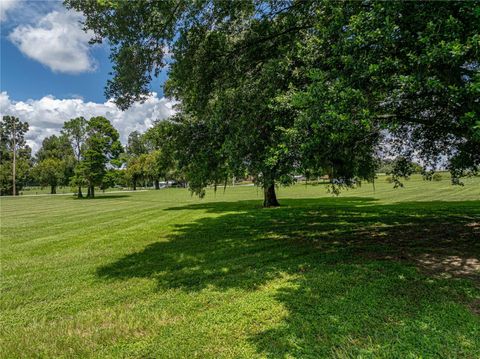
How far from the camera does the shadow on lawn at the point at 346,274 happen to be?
3.80 metres

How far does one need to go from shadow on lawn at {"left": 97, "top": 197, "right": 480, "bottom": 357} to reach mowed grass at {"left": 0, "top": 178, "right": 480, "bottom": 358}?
22mm

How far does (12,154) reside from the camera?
64.6 m

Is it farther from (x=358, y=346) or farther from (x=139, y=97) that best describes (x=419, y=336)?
(x=139, y=97)

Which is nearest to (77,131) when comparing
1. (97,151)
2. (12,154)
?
(97,151)

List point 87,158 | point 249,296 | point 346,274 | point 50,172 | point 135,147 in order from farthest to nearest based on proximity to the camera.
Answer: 1. point 135,147
2. point 50,172
3. point 87,158
4. point 346,274
5. point 249,296

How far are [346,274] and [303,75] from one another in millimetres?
3799

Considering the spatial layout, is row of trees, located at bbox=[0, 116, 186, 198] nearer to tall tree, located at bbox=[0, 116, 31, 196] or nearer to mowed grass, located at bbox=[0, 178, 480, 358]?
tall tree, located at bbox=[0, 116, 31, 196]

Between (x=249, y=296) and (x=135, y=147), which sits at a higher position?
(x=135, y=147)

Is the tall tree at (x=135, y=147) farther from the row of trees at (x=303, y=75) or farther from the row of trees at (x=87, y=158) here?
the row of trees at (x=303, y=75)

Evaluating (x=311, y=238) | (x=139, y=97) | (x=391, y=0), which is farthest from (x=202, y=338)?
(x=311, y=238)

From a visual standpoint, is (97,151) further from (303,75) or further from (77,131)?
(303,75)

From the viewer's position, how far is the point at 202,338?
3.99 m

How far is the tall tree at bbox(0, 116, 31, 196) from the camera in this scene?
189ft

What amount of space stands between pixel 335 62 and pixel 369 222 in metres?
8.60
